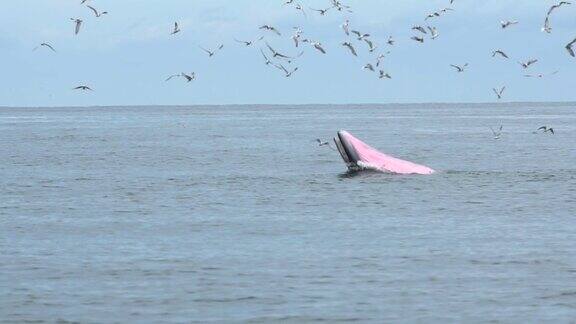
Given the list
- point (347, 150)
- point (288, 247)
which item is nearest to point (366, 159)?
point (347, 150)

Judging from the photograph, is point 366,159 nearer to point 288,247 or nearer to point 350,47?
point 350,47

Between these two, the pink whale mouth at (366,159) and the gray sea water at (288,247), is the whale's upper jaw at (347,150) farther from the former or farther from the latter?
the gray sea water at (288,247)

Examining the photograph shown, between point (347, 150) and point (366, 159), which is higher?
point (347, 150)

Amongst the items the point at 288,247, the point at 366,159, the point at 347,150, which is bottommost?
the point at 288,247

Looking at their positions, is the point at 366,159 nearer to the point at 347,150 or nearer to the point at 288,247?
the point at 347,150

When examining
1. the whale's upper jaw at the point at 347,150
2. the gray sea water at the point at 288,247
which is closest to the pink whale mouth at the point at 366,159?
the whale's upper jaw at the point at 347,150

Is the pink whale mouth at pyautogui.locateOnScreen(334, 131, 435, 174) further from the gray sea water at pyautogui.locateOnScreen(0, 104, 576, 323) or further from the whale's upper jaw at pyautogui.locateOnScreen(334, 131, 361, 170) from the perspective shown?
the gray sea water at pyautogui.locateOnScreen(0, 104, 576, 323)

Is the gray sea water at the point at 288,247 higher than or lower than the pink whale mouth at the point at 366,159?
lower

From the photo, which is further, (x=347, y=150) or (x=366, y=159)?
(x=366, y=159)

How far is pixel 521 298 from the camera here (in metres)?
29.4

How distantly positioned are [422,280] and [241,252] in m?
7.18

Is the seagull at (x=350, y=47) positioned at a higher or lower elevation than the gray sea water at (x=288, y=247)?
higher

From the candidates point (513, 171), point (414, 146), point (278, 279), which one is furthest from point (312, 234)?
point (414, 146)

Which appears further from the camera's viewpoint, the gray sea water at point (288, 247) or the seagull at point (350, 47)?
the seagull at point (350, 47)
